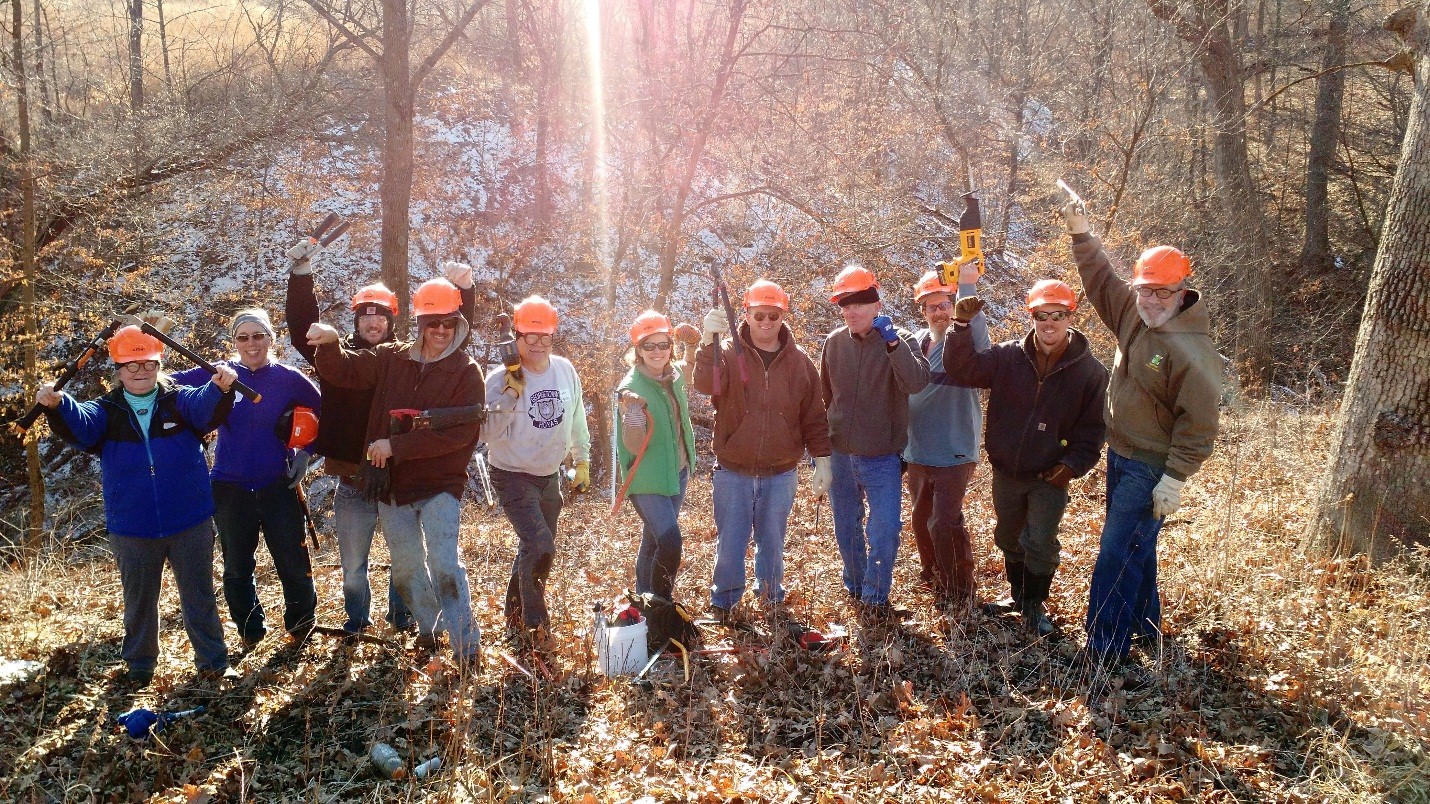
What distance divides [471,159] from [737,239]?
746cm

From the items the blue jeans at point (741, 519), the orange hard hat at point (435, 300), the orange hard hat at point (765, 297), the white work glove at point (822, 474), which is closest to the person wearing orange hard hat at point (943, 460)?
the white work glove at point (822, 474)

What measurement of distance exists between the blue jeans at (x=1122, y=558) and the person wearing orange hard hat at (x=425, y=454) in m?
3.58

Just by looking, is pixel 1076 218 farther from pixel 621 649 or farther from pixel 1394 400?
pixel 621 649

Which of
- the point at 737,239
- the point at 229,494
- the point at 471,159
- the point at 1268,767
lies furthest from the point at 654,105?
the point at 1268,767

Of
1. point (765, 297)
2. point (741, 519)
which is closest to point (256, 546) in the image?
point (741, 519)

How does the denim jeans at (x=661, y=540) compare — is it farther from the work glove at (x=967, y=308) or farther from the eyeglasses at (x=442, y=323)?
the work glove at (x=967, y=308)

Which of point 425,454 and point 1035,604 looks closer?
point 425,454

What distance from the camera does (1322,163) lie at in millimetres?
18422

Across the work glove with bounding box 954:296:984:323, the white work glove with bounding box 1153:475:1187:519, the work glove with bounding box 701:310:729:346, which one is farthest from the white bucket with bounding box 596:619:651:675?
the white work glove with bounding box 1153:475:1187:519

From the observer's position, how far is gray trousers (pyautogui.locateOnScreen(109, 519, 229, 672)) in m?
4.41

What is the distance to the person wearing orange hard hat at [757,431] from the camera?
5.27 metres

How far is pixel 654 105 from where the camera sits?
47.4 ft

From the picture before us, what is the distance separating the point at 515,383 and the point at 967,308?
2.79 m

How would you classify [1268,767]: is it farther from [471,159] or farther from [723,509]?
[471,159]
